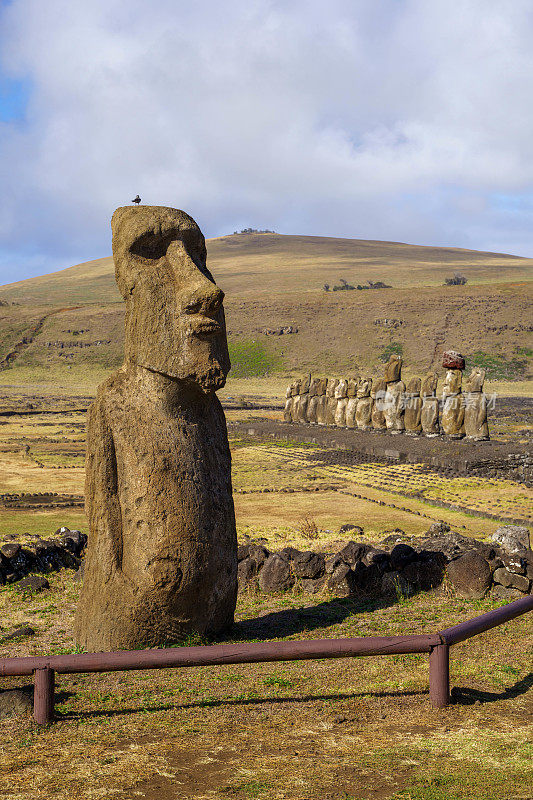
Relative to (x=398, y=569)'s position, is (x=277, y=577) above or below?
below

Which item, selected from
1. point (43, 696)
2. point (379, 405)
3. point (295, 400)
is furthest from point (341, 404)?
point (43, 696)

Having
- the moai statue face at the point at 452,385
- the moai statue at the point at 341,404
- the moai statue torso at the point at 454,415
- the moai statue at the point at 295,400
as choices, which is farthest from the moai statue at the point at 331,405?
the moai statue torso at the point at 454,415

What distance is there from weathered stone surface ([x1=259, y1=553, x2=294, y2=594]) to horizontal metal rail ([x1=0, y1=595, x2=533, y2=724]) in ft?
13.8

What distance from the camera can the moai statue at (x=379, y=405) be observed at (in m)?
35.5

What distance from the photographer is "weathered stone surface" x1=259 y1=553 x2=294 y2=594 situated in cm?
1048

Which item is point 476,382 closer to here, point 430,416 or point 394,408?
point 430,416

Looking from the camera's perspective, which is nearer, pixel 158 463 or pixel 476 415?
pixel 158 463

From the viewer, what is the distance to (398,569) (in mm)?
10164

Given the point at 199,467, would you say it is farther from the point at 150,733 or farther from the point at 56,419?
the point at 56,419

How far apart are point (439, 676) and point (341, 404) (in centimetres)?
3245

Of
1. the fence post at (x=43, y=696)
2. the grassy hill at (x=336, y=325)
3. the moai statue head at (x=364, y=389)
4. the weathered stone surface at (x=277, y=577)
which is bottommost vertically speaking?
the weathered stone surface at (x=277, y=577)

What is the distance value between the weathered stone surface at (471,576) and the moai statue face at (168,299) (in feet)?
13.3

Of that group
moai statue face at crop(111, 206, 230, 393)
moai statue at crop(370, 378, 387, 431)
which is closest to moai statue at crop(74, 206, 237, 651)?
moai statue face at crop(111, 206, 230, 393)

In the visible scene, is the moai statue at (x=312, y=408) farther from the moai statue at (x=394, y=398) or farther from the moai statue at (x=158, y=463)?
the moai statue at (x=158, y=463)
